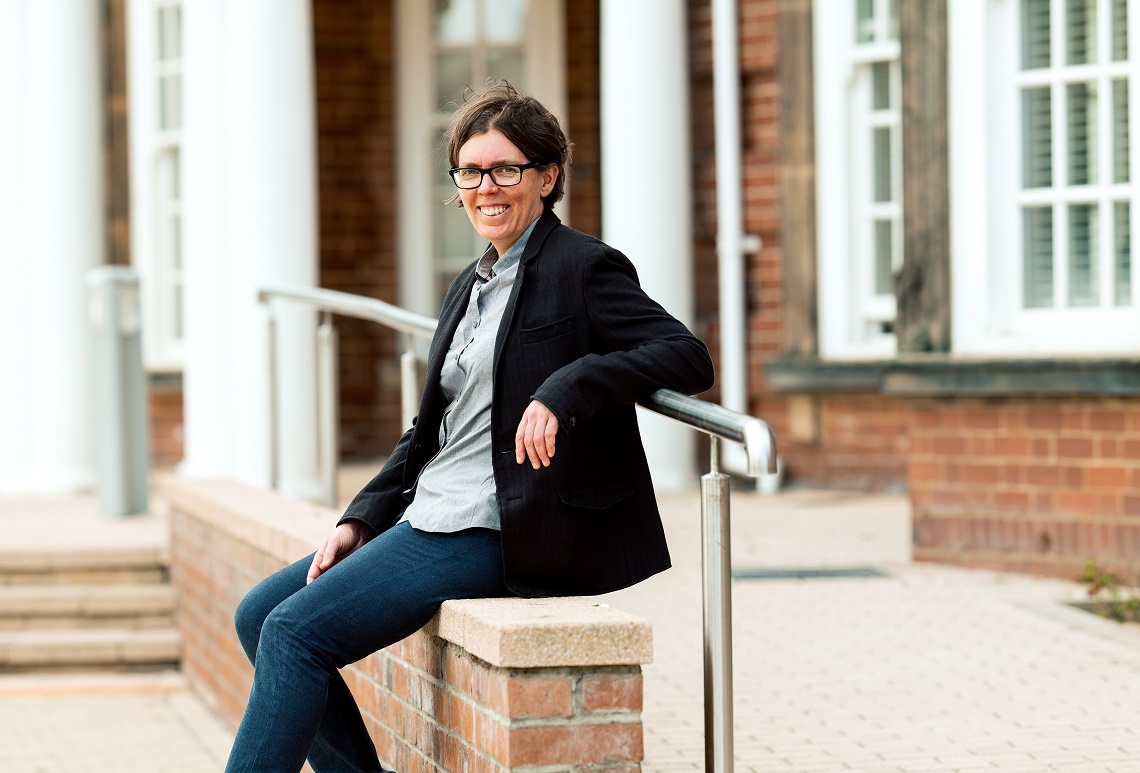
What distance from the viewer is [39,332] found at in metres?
10.6

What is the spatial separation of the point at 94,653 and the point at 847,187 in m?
4.79

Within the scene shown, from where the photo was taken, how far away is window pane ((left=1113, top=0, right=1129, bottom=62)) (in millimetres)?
6652

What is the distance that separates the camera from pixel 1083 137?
22.1ft

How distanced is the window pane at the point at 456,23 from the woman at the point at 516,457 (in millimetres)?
8430

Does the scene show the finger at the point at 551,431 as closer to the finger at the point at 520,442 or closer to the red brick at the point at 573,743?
the finger at the point at 520,442

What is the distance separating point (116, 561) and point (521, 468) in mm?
4928

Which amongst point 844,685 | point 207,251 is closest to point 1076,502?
point 844,685

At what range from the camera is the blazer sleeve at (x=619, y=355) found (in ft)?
10.1

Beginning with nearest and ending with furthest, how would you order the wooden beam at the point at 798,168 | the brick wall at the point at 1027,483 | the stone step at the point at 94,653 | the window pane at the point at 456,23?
the brick wall at the point at 1027,483, the stone step at the point at 94,653, the wooden beam at the point at 798,168, the window pane at the point at 456,23

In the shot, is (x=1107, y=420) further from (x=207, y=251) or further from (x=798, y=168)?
(x=207, y=251)

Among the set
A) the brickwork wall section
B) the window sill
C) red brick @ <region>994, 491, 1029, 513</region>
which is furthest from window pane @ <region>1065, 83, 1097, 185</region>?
the brickwork wall section

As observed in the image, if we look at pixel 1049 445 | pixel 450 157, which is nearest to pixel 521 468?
pixel 450 157

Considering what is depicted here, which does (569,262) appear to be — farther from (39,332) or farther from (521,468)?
(39,332)

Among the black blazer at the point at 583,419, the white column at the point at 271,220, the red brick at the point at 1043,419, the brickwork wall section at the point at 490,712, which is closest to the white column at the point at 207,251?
the white column at the point at 271,220
